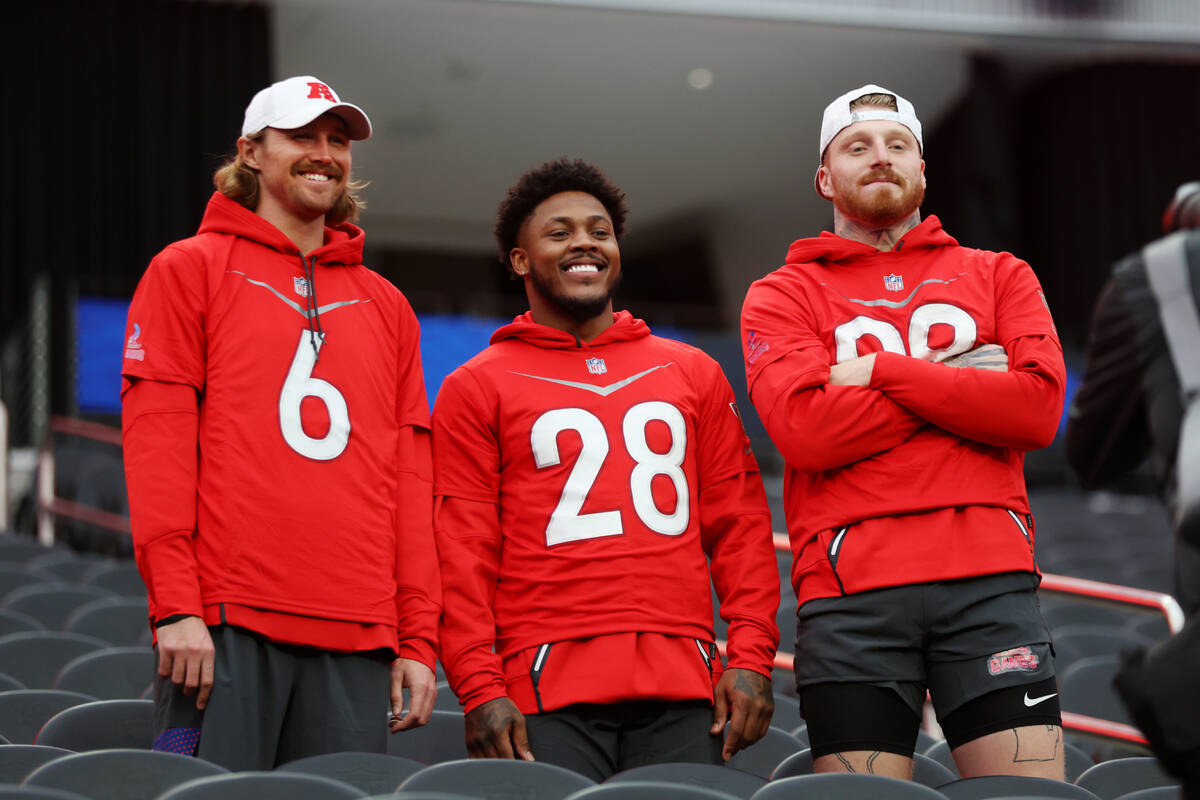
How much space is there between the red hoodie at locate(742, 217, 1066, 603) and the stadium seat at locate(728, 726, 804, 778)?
0.46 m

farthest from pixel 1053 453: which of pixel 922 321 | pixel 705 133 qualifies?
pixel 922 321

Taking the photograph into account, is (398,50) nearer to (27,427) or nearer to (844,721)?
(27,427)

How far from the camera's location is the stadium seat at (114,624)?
3521mm

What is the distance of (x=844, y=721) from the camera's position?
1.90 m

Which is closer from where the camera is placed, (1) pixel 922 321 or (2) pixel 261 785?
(2) pixel 261 785

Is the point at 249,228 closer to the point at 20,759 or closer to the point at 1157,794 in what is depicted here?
the point at 20,759

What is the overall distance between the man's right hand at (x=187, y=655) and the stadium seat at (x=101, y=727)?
249 mm

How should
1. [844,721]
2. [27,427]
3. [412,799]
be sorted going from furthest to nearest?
[27,427] → [844,721] → [412,799]

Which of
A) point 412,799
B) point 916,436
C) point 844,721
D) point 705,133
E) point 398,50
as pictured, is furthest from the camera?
point 705,133

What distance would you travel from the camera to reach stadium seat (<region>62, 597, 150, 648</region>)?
352 centimetres

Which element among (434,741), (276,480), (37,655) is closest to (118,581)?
(37,655)

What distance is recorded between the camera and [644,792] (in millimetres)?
1511

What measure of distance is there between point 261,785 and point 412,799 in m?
0.18

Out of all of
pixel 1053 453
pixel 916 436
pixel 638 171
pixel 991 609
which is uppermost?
pixel 638 171
